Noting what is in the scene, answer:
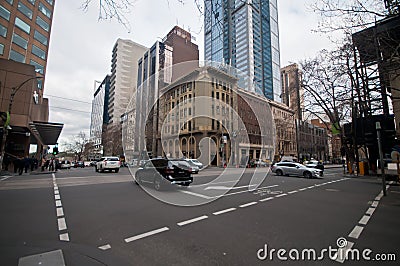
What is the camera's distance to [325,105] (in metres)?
22.1

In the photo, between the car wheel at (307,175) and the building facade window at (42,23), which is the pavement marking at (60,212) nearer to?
the car wheel at (307,175)

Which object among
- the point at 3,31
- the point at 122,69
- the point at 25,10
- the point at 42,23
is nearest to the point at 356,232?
the point at 3,31

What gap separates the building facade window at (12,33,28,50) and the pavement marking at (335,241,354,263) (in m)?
47.2

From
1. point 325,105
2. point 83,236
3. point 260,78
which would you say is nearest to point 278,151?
point 325,105

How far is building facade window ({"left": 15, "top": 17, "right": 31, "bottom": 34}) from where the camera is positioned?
33353 millimetres

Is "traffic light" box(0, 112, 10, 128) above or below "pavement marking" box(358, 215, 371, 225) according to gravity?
above

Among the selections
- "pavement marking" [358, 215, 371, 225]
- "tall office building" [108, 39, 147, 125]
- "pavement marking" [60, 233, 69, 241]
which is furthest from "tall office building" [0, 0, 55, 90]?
"tall office building" [108, 39, 147, 125]

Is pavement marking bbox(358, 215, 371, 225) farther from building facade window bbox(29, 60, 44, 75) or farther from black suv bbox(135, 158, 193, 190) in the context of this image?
building facade window bbox(29, 60, 44, 75)

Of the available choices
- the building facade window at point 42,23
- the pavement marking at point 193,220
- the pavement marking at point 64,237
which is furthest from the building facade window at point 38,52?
the pavement marking at point 193,220

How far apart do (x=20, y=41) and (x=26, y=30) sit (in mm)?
2689

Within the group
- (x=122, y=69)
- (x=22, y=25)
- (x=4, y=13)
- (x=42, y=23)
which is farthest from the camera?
(x=122, y=69)

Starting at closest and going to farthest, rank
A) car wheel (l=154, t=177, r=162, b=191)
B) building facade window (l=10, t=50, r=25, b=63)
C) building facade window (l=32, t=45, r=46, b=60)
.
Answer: car wheel (l=154, t=177, r=162, b=191) → building facade window (l=10, t=50, r=25, b=63) → building facade window (l=32, t=45, r=46, b=60)

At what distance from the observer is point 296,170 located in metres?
19.9

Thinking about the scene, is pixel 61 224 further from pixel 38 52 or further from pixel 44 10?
pixel 44 10
